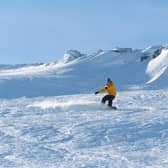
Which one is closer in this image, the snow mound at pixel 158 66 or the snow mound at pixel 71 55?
the snow mound at pixel 158 66

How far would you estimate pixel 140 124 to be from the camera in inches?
679

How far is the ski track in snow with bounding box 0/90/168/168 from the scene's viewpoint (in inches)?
492

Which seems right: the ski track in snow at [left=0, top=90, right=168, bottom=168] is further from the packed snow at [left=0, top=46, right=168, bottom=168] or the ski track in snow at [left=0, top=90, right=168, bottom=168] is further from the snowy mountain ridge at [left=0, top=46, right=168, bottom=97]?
the snowy mountain ridge at [left=0, top=46, right=168, bottom=97]

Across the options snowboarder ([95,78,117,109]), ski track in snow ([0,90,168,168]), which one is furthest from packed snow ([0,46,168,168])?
snowboarder ([95,78,117,109])

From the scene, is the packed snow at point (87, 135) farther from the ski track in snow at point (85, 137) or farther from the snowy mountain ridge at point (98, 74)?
the snowy mountain ridge at point (98, 74)

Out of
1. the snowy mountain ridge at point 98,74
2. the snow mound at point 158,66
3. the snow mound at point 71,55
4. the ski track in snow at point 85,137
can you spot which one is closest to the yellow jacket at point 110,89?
the ski track in snow at point 85,137

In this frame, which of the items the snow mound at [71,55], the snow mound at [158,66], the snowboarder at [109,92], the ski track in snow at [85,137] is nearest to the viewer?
the ski track in snow at [85,137]

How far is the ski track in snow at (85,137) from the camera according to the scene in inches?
492

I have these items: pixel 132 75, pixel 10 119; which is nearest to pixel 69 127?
pixel 10 119

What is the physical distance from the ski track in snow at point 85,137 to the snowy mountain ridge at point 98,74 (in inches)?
588

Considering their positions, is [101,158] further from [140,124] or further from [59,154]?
[140,124]

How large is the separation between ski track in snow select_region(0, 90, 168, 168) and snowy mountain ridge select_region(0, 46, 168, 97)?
14.9 m

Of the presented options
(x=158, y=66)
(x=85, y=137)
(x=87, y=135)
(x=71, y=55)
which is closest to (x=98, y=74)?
(x=158, y=66)

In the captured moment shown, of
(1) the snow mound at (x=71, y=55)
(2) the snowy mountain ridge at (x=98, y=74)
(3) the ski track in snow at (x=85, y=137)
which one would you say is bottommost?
(3) the ski track in snow at (x=85, y=137)
